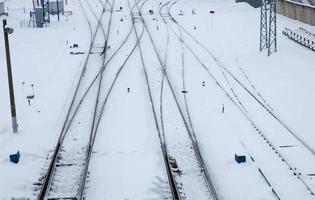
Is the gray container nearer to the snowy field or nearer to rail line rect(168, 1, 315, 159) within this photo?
the snowy field

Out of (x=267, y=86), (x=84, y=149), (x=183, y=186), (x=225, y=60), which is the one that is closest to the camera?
(x=183, y=186)

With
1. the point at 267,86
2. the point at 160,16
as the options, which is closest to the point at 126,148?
the point at 267,86

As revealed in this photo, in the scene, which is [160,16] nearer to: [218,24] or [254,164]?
[218,24]

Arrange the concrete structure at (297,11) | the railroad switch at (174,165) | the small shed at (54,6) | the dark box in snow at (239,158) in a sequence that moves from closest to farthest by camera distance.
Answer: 1. the railroad switch at (174,165)
2. the dark box in snow at (239,158)
3. the concrete structure at (297,11)
4. the small shed at (54,6)

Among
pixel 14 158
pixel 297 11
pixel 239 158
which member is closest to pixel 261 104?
pixel 239 158

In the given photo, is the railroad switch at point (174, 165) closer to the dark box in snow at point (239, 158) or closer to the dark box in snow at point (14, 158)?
the dark box in snow at point (239, 158)

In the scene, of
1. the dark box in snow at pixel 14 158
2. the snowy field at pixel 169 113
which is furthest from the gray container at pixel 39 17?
the dark box in snow at pixel 14 158
